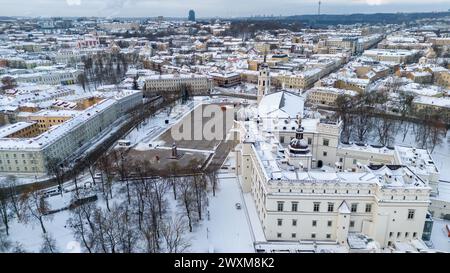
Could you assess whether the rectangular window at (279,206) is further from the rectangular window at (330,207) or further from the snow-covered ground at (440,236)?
the snow-covered ground at (440,236)

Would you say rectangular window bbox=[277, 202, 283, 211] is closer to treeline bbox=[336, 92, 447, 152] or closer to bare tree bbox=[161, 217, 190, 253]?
bare tree bbox=[161, 217, 190, 253]

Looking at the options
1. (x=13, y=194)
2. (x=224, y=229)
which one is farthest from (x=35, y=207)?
(x=224, y=229)

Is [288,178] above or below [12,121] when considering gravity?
above

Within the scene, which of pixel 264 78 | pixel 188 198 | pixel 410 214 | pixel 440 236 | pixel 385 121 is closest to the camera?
pixel 410 214

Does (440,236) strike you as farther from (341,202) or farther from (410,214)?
(341,202)

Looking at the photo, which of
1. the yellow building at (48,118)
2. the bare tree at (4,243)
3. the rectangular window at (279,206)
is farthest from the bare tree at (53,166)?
the rectangular window at (279,206)

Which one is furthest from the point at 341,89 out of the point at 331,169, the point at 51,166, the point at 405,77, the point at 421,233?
the point at 51,166
